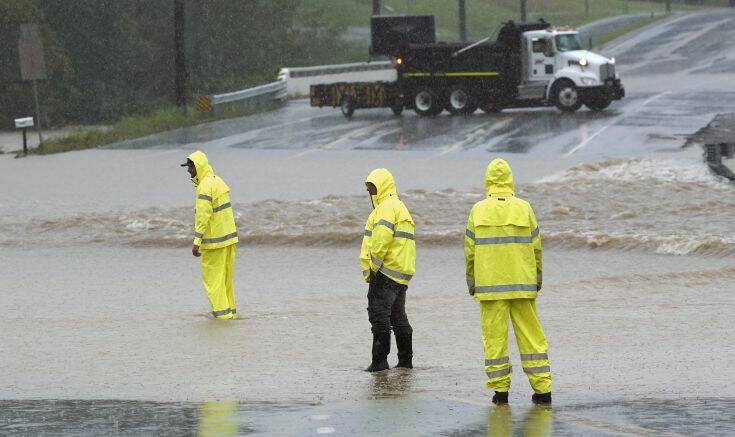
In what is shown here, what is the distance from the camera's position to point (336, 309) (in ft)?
49.5

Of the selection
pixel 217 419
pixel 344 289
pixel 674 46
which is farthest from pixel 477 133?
pixel 674 46

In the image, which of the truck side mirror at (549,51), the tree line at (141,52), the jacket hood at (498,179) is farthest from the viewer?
the tree line at (141,52)

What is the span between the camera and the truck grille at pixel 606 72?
40.0 meters

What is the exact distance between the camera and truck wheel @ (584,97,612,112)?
40.5 meters

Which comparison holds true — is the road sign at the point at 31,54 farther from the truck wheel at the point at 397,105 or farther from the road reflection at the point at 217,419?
the road reflection at the point at 217,419

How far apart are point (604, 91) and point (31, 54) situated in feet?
52.4

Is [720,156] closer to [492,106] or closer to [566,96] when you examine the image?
[566,96]

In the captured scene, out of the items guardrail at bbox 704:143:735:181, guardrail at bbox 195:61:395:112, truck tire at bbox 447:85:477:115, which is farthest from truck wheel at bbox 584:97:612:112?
guardrail at bbox 195:61:395:112

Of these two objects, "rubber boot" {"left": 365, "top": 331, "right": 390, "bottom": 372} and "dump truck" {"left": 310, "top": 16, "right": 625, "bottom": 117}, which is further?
"dump truck" {"left": 310, "top": 16, "right": 625, "bottom": 117}

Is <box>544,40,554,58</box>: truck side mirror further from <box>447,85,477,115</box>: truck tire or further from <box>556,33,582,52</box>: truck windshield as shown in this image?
<box>447,85,477,115</box>: truck tire

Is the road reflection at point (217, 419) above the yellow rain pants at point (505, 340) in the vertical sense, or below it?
below

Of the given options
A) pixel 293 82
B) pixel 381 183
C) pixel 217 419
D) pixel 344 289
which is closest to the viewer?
pixel 217 419

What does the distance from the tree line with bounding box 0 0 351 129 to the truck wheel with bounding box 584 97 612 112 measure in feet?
75.8

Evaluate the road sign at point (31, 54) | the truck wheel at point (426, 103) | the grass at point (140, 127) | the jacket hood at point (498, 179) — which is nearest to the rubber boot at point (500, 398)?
the jacket hood at point (498, 179)
